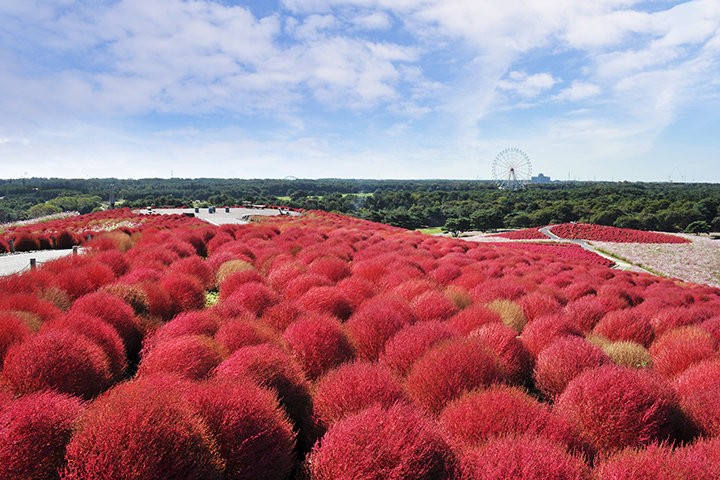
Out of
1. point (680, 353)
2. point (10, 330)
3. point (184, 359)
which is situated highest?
point (10, 330)

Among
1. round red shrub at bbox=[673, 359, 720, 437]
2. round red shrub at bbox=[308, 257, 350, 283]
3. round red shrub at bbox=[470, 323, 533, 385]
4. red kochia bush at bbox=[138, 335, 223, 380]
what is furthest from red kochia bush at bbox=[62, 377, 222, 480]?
round red shrub at bbox=[308, 257, 350, 283]

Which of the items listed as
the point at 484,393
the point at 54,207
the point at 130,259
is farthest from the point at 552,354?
the point at 54,207

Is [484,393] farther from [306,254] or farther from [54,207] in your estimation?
[54,207]

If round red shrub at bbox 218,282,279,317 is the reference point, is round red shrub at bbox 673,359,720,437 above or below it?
below

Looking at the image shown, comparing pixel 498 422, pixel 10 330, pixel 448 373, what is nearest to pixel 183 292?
pixel 10 330

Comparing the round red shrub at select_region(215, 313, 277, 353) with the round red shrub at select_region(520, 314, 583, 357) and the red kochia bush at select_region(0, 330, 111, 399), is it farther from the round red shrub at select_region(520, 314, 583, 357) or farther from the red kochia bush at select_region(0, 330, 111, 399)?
the round red shrub at select_region(520, 314, 583, 357)

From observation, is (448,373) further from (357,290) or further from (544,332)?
(357,290)
